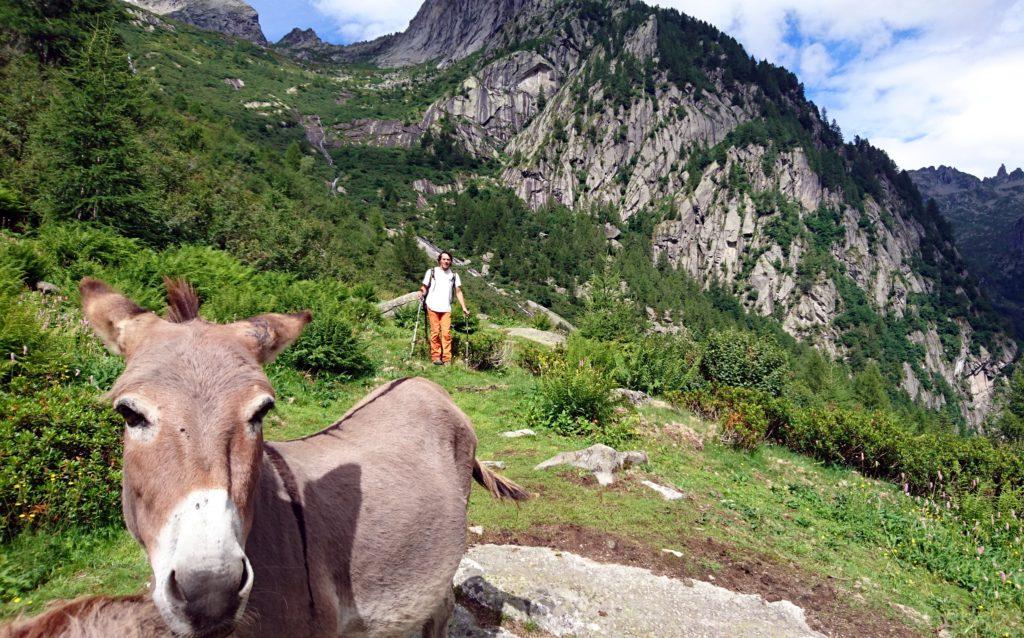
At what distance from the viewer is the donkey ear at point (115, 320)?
1.95 metres

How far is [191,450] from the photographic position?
1.55 metres

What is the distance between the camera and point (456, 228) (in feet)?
433

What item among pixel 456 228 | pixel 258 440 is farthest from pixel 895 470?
pixel 456 228

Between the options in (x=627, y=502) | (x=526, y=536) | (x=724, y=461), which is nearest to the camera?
(x=526, y=536)

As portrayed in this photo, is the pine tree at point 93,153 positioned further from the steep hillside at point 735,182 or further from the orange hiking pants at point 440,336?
the steep hillside at point 735,182

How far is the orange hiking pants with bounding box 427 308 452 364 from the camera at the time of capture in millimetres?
12391

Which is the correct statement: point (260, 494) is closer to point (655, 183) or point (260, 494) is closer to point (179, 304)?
point (179, 304)

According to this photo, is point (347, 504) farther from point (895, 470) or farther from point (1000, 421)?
point (1000, 421)

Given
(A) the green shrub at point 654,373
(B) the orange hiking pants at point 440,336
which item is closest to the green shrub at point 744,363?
(A) the green shrub at point 654,373

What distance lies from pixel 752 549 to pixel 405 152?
17517cm

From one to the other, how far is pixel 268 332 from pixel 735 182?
570ft

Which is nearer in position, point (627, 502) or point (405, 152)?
point (627, 502)

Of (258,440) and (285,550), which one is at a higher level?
(258,440)

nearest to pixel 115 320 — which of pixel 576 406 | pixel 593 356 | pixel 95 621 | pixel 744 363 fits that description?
pixel 95 621
